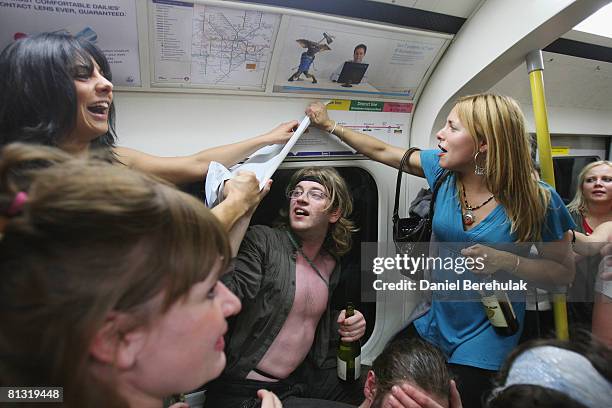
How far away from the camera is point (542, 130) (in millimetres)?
1563

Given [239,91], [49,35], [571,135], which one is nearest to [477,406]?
[239,91]

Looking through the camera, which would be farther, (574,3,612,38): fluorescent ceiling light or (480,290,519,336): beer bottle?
(574,3,612,38): fluorescent ceiling light

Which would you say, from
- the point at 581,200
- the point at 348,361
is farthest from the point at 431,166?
the point at 581,200

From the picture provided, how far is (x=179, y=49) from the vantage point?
1.33 m

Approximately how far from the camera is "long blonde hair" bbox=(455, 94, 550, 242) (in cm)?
137

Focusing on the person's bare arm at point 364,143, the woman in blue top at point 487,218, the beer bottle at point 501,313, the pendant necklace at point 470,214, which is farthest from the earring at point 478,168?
the beer bottle at point 501,313

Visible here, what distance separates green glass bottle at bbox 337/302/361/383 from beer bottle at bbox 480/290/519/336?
65cm

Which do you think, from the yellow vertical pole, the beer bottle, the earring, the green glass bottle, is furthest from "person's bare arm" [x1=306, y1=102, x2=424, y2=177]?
the green glass bottle

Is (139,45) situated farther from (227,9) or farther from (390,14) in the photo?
(390,14)

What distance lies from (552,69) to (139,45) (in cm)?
233

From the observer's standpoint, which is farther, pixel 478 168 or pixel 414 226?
pixel 414 226

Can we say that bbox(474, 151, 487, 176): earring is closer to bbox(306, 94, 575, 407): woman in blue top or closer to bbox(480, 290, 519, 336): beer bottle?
bbox(306, 94, 575, 407): woman in blue top

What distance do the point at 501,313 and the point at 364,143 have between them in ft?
3.29

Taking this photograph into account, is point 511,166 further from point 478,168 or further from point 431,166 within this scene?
point 431,166
